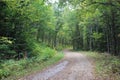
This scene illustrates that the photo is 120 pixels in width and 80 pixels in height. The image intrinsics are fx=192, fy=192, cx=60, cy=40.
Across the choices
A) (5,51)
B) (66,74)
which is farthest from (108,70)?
(5,51)

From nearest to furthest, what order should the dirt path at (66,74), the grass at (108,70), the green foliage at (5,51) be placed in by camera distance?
the dirt path at (66,74)
the grass at (108,70)
the green foliage at (5,51)

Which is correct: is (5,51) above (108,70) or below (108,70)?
above

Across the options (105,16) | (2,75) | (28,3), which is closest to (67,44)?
(105,16)

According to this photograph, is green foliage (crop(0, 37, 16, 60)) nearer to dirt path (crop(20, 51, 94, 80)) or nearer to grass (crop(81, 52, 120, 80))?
dirt path (crop(20, 51, 94, 80))

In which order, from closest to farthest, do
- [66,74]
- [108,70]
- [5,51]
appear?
1. [66,74]
2. [108,70]
3. [5,51]

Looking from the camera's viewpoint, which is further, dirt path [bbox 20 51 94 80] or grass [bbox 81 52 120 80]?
grass [bbox 81 52 120 80]

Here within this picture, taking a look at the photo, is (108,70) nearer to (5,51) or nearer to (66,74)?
(66,74)

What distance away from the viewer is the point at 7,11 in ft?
54.4

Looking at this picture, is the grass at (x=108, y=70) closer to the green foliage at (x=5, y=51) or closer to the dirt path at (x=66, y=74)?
the dirt path at (x=66, y=74)

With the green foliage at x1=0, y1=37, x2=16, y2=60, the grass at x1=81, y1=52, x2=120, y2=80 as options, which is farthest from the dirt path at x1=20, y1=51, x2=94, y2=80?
the green foliage at x1=0, y1=37, x2=16, y2=60

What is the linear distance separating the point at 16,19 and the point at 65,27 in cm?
4259

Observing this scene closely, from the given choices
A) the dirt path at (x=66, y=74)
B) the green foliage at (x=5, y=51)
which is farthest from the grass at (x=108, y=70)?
the green foliage at (x=5, y=51)

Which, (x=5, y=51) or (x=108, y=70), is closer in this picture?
(x=108, y=70)

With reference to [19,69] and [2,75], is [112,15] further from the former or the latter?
[2,75]
